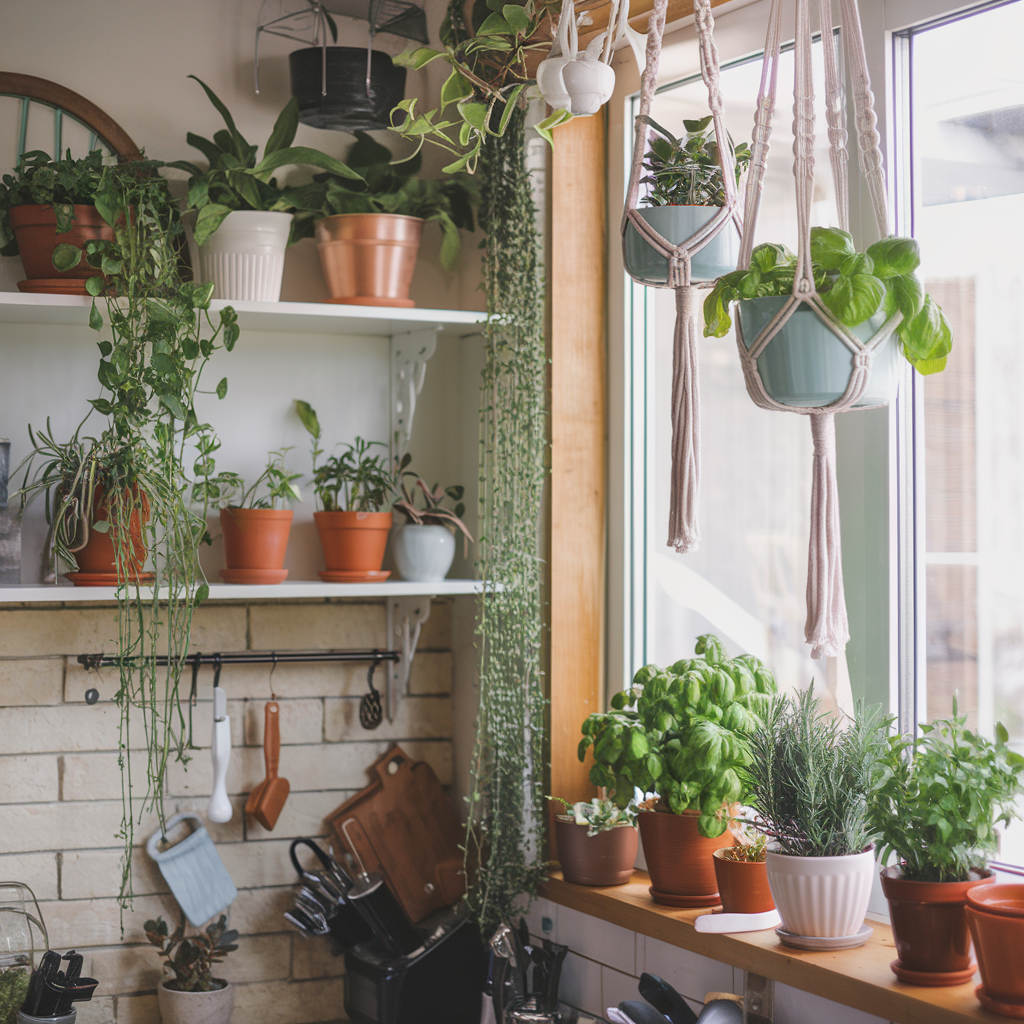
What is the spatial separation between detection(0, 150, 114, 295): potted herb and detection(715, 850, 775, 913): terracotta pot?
1.34 meters

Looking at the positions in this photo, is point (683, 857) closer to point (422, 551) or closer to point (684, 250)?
point (422, 551)

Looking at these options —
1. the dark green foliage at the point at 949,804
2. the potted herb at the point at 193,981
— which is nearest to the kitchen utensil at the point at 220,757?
the potted herb at the point at 193,981

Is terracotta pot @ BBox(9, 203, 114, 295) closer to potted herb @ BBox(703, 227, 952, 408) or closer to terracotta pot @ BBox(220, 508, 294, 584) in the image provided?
terracotta pot @ BBox(220, 508, 294, 584)

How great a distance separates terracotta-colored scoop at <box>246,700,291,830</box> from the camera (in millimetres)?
1985

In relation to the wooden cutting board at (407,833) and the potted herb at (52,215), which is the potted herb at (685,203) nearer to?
the potted herb at (52,215)

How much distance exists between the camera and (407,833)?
2061 mm

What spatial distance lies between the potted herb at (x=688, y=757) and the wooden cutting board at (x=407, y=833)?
1.59 feet

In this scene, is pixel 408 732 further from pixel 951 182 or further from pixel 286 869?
pixel 951 182

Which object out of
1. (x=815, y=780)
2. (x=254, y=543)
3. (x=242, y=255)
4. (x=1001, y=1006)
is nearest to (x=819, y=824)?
(x=815, y=780)

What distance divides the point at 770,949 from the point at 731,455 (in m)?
0.76

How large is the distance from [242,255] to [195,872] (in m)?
1.09

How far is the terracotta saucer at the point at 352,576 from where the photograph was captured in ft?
6.31

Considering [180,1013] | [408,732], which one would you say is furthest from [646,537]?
[180,1013]

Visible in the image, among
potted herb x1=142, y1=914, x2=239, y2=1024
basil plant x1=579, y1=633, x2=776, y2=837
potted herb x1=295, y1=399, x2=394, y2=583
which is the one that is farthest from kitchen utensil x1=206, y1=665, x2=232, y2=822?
basil plant x1=579, y1=633, x2=776, y2=837
